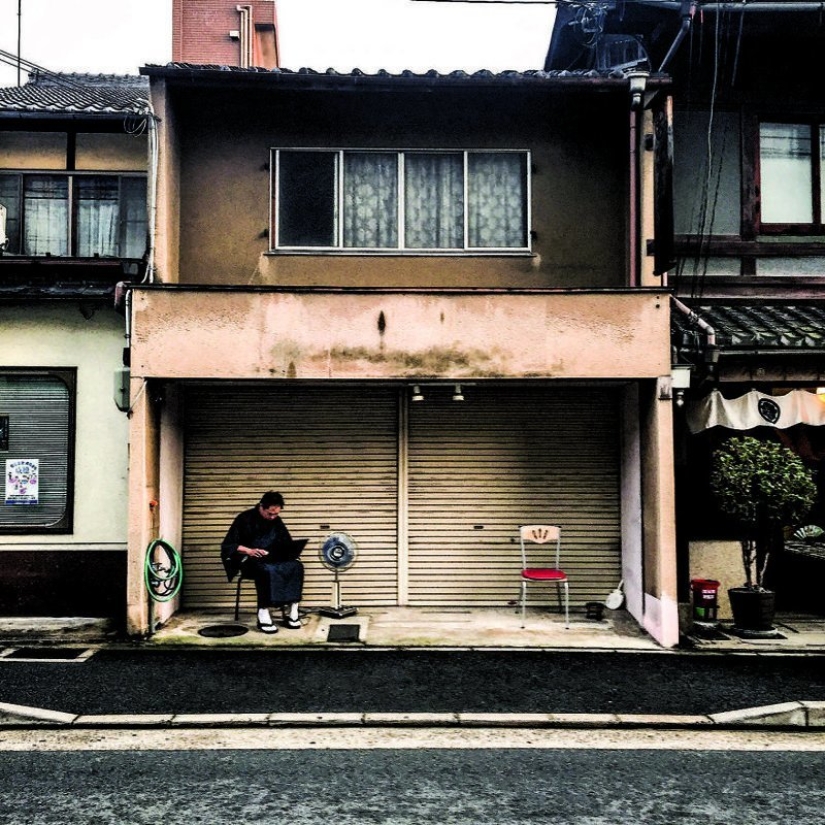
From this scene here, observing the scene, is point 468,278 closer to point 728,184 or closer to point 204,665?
point 728,184

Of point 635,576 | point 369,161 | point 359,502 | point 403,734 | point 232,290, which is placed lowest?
point 403,734

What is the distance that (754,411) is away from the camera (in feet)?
35.9

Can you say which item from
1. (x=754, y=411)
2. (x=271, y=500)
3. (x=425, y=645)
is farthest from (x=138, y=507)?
(x=754, y=411)


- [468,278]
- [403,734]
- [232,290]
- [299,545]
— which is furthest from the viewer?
[468,278]

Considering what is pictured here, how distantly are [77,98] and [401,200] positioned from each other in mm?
6850

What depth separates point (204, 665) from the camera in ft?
29.3

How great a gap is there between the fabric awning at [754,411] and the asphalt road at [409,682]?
10.00 ft

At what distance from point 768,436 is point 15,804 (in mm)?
10303

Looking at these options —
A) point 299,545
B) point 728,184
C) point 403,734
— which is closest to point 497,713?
point 403,734

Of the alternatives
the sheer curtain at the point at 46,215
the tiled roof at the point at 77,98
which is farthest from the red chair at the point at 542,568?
the tiled roof at the point at 77,98

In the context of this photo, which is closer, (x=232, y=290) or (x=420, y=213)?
(x=232, y=290)

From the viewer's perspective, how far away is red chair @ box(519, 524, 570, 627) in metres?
10.8

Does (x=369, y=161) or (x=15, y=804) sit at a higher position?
(x=369, y=161)

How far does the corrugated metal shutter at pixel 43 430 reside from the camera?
444 inches
